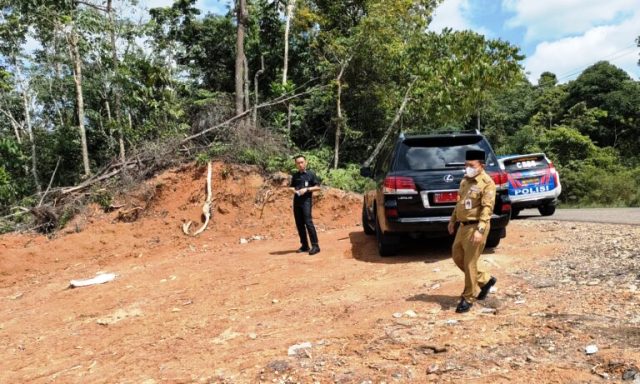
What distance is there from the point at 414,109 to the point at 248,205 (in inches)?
348

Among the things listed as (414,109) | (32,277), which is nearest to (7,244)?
(32,277)

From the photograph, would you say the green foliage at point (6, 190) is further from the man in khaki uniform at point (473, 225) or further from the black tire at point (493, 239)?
the man in khaki uniform at point (473, 225)

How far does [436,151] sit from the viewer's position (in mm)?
6969

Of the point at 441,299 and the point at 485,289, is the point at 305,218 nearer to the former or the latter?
the point at 441,299

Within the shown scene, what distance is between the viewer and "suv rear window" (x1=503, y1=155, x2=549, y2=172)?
38.0ft

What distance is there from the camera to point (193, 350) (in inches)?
184

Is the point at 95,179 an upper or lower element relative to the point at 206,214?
upper

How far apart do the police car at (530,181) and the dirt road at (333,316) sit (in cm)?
145

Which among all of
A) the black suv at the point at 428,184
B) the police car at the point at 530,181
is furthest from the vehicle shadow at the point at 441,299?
the police car at the point at 530,181

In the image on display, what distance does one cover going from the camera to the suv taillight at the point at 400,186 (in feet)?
22.1

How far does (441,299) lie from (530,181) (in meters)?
7.49

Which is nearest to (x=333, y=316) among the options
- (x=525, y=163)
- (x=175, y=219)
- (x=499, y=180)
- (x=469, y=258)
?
(x=469, y=258)

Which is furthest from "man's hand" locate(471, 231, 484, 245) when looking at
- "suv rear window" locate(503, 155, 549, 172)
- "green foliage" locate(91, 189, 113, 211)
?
"green foliage" locate(91, 189, 113, 211)

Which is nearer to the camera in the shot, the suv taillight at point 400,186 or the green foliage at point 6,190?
the suv taillight at point 400,186
